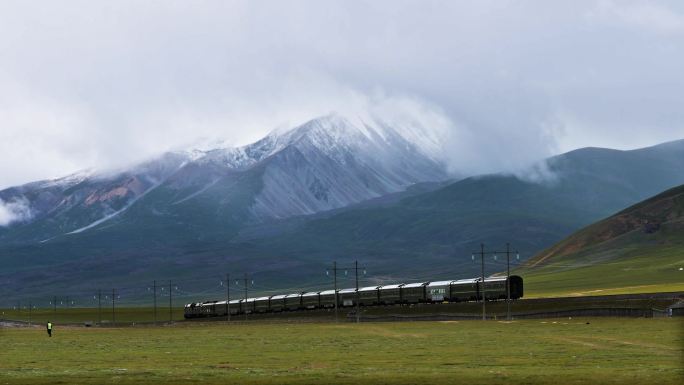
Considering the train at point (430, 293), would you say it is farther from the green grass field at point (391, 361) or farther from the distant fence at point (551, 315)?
the green grass field at point (391, 361)

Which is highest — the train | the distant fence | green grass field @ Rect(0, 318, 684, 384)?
the train

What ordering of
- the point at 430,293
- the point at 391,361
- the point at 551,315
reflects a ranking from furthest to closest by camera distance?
the point at 430,293 → the point at 551,315 → the point at 391,361

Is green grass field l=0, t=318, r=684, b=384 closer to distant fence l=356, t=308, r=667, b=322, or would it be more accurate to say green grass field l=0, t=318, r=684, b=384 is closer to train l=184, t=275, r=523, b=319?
distant fence l=356, t=308, r=667, b=322

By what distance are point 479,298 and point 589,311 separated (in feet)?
117

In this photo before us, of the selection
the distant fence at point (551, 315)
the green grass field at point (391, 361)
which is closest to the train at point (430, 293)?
the distant fence at point (551, 315)

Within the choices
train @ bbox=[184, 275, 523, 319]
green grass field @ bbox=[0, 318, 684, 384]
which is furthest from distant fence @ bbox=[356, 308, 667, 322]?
green grass field @ bbox=[0, 318, 684, 384]

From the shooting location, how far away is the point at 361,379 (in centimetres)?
4862

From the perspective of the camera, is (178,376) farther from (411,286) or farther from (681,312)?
(411,286)

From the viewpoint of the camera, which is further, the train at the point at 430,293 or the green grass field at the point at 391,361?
the train at the point at 430,293

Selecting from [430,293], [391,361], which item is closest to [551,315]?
[430,293]

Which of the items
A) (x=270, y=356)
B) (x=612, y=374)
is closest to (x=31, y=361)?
(x=270, y=356)

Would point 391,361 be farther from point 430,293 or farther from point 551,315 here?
point 430,293

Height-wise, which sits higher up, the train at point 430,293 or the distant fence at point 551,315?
the train at point 430,293

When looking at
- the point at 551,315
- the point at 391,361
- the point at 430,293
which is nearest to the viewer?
Answer: the point at 391,361
